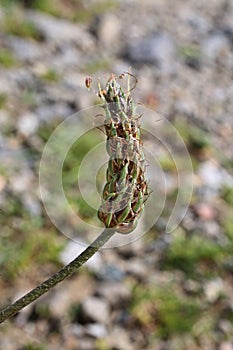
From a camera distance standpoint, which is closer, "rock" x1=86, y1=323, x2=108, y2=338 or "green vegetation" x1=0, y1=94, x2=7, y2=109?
"rock" x1=86, y1=323, x2=108, y2=338

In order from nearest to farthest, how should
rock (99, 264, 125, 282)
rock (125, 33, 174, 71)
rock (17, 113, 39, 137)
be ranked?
rock (99, 264, 125, 282) < rock (17, 113, 39, 137) < rock (125, 33, 174, 71)

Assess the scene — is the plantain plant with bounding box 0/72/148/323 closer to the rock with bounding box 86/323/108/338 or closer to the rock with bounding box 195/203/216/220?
the rock with bounding box 86/323/108/338

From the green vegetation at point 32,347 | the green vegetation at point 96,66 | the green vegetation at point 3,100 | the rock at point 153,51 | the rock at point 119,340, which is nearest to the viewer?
the green vegetation at point 32,347

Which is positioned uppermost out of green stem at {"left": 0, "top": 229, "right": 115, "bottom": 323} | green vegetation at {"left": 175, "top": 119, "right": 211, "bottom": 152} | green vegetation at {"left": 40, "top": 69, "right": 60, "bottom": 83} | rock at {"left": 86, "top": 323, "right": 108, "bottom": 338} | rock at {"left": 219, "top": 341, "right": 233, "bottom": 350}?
green vegetation at {"left": 40, "top": 69, "right": 60, "bottom": 83}

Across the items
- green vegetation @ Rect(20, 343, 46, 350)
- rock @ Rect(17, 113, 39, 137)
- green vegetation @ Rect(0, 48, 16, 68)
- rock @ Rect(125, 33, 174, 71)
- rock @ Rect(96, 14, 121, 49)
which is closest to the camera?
green vegetation @ Rect(20, 343, 46, 350)

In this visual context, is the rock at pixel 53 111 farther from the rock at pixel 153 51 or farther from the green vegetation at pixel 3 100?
the rock at pixel 153 51

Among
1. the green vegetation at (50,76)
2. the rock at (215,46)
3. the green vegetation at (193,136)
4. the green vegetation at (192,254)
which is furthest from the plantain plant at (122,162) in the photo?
the rock at (215,46)

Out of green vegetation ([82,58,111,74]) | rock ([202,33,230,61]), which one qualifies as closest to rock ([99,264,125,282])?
green vegetation ([82,58,111,74])
